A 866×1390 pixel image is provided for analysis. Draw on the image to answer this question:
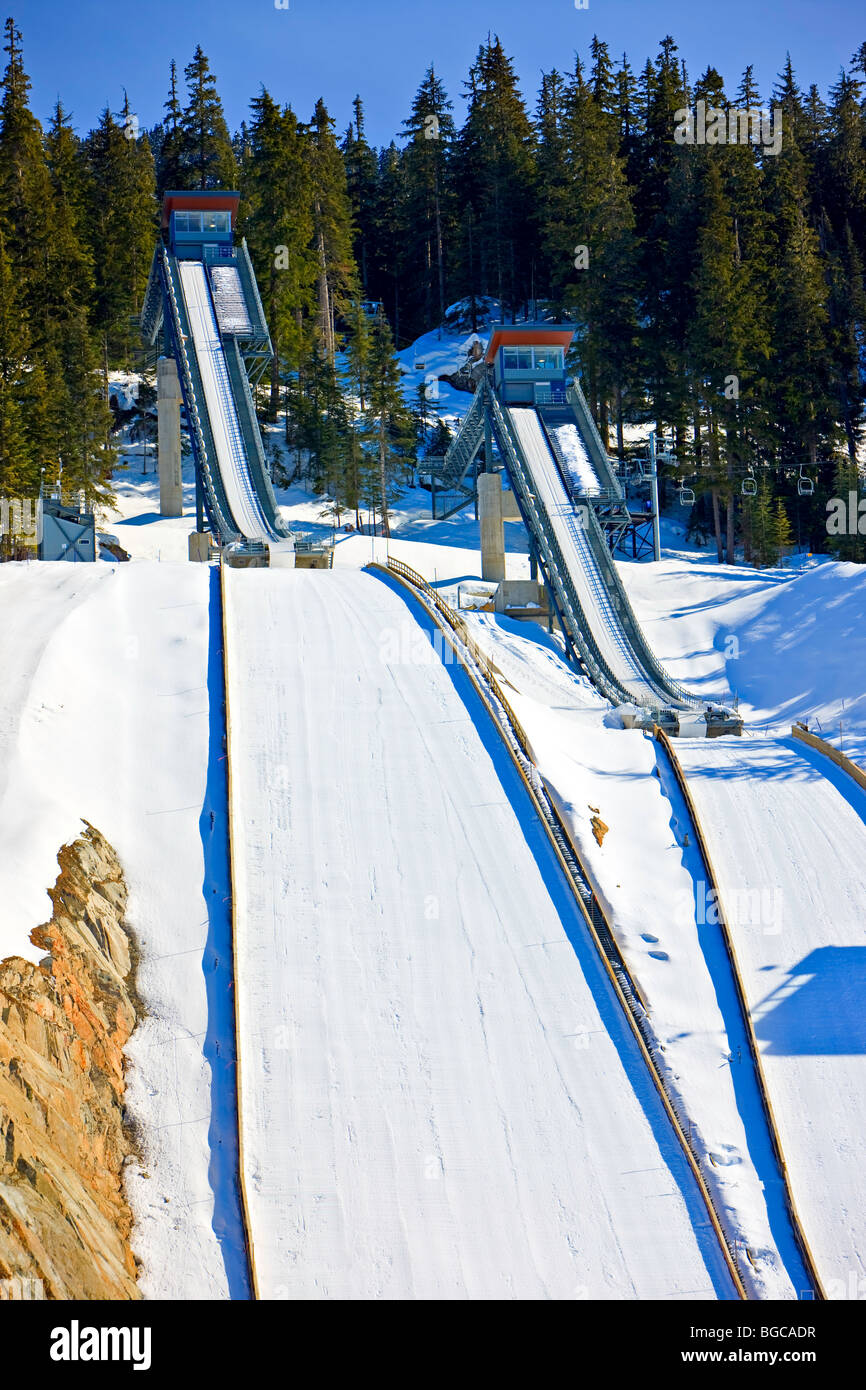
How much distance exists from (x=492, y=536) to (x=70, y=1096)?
2474 cm

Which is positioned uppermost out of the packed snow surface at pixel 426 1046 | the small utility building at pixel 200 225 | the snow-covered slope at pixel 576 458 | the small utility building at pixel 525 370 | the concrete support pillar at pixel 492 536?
the small utility building at pixel 200 225

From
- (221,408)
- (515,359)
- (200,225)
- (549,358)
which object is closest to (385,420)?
(221,408)

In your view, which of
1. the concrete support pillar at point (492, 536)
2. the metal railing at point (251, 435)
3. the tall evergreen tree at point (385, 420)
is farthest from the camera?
the tall evergreen tree at point (385, 420)

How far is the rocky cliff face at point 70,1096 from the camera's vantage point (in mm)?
10570

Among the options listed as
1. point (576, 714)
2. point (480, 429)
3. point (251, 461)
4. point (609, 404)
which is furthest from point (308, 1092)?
point (609, 404)

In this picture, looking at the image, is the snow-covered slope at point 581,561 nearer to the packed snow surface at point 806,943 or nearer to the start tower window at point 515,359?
the start tower window at point 515,359

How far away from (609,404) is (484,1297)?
43.8m

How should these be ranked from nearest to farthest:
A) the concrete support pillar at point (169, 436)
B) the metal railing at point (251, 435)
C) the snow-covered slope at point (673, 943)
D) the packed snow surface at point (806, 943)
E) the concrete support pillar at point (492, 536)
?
the snow-covered slope at point (673, 943), the packed snow surface at point (806, 943), the concrete support pillar at point (492, 536), the metal railing at point (251, 435), the concrete support pillar at point (169, 436)

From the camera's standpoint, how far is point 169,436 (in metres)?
42.8

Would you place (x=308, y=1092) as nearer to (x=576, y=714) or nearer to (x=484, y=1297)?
(x=484, y=1297)

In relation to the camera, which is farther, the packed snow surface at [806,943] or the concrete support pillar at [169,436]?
the concrete support pillar at [169,436]

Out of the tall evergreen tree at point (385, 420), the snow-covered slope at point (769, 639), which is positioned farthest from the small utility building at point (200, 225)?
the snow-covered slope at point (769, 639)

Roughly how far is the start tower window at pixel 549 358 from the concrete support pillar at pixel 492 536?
5697mm
